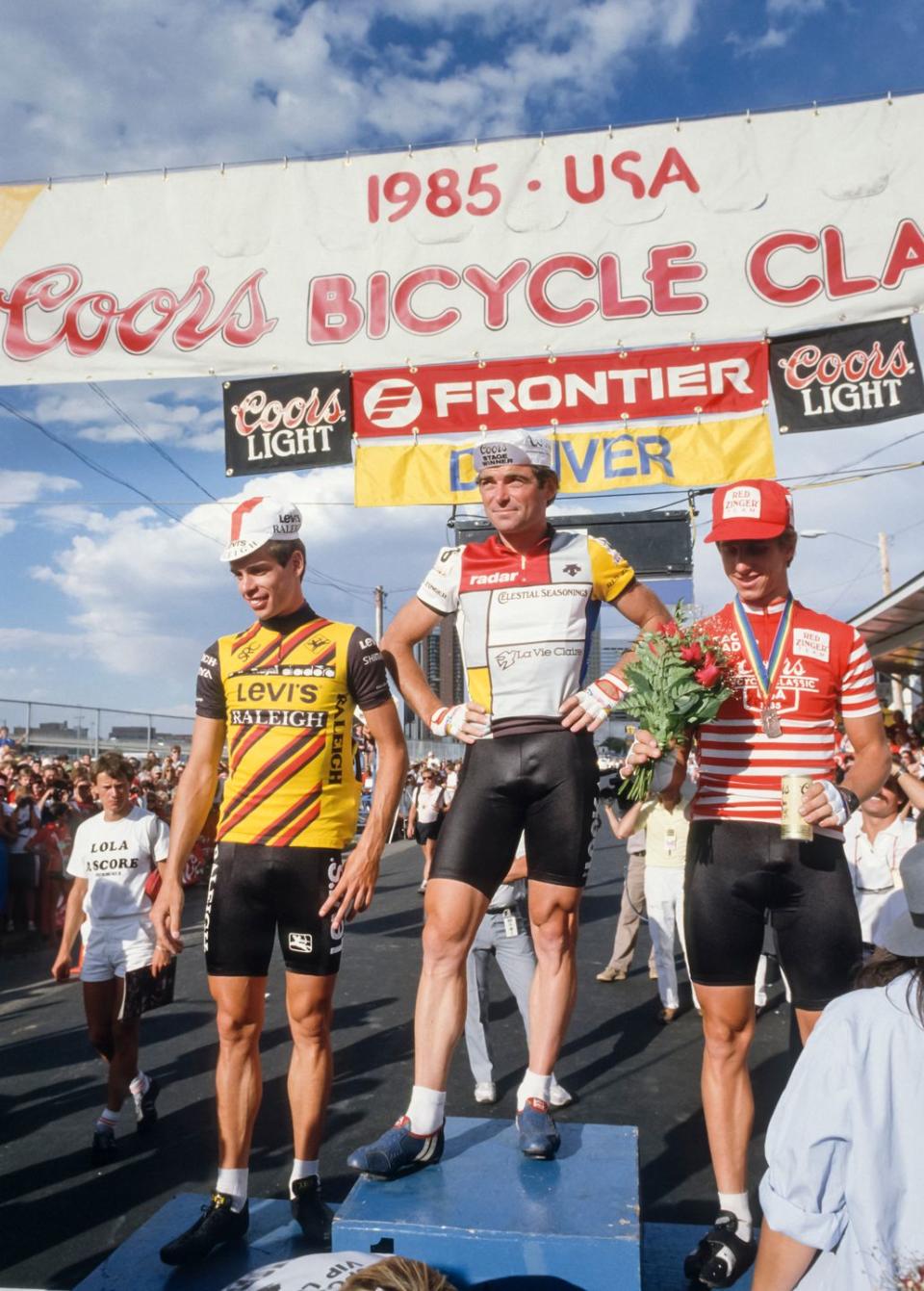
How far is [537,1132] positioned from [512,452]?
92.3 inches

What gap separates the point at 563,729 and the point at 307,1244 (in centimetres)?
190

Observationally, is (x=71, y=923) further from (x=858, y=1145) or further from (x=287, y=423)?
(x=858, y=1145)

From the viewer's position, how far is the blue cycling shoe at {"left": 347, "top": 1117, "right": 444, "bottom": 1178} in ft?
9.95

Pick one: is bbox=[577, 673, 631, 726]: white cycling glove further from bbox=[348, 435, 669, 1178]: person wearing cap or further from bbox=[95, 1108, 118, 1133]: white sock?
bbox=[95, 1108, 118, 1133]: white sock

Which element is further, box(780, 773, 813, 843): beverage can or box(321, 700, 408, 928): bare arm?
box(321, 700, 408, 928): bare arm

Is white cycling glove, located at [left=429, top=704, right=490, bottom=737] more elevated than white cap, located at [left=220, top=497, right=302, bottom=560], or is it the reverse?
white cap, located at [left=220, top=497, right=302, bottom=560]

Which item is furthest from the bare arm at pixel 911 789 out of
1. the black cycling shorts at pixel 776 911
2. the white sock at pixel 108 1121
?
the white sock at pixel 108 1121

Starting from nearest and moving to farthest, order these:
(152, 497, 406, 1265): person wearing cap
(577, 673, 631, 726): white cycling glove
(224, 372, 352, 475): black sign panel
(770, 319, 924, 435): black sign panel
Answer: (577, 673, 631, 726): white cycling glove
(152, 497, 406, 1265): person wearing cap
(770, 319, 924, 435): black sign panel
(224, 372, 352, 475): black sign panel

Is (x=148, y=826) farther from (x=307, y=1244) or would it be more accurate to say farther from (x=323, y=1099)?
(x=307, y=1244)

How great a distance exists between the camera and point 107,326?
6.12m

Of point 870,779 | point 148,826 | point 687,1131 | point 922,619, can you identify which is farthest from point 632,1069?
point 922,619

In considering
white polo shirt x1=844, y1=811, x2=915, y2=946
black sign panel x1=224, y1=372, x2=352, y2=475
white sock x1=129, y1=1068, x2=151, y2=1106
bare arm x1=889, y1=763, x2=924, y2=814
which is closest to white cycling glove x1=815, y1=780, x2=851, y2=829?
white polo shirt x1=844, y1=811, x2=915, y2=946

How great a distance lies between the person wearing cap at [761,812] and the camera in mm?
3258

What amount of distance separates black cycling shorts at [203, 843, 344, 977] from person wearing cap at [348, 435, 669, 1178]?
410 millimetres
